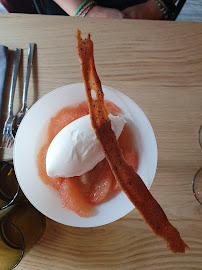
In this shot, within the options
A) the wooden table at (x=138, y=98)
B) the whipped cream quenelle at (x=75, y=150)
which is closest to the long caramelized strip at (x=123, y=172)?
the whipped cream quenelle at (x=75, y=150)

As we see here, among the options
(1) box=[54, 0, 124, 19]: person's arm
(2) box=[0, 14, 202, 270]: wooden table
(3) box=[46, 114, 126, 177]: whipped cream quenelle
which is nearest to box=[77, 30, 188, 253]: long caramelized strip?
(3) box=[46, 114, 126, 177]: whipped cream quenelle

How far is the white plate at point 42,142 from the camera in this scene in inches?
22.8

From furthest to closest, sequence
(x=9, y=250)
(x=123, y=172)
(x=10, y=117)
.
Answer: (x=10, y=117), (x=9, y=250), (x=123, y=172)

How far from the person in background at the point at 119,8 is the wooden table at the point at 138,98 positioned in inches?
7.2

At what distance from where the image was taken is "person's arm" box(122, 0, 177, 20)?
995 millimetres

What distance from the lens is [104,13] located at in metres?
0.94

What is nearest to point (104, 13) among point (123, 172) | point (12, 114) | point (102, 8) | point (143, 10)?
point (102, 8)

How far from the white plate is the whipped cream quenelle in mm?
45

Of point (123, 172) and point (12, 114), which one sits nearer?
point (123, 172)

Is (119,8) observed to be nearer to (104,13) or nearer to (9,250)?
(104,13)

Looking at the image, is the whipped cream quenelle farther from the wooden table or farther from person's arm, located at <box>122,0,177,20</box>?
person's arm, located at <box>122,0,177,20</box>

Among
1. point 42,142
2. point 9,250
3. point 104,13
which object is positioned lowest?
point 9,250

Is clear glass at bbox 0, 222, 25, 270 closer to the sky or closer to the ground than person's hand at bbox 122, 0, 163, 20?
closer to the ground

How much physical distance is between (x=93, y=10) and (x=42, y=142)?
1.89ft
